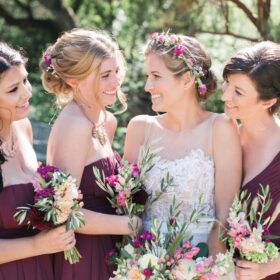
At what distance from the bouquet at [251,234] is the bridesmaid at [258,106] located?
293 millimetres

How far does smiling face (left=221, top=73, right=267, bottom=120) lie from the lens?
3.70 m

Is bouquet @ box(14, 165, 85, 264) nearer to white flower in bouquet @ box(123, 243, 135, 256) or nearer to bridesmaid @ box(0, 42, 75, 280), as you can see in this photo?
bridesmaid @ box(0, 42, 75, 280)


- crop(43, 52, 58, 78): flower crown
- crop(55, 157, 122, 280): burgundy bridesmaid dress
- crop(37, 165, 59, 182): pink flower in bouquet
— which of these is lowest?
crop(55, 157, 122, 280): burgundy bridesmaid dress

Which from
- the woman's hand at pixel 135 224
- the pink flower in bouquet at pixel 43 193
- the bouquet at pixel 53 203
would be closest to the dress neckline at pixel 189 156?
the woman's hand at pixel 135 224

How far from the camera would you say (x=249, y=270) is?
3418mm

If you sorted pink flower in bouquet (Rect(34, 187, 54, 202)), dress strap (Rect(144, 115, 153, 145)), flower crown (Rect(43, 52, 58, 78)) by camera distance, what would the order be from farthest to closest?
dress strap (Rect(144, 115, 153, 145))
flower crown (Rect(43, 52, 58, 78))
pink flower in bouquet (Rect(34, 187, 54, 202))

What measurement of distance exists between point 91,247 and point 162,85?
1032mm

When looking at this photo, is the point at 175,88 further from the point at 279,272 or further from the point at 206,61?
the point at 279,272

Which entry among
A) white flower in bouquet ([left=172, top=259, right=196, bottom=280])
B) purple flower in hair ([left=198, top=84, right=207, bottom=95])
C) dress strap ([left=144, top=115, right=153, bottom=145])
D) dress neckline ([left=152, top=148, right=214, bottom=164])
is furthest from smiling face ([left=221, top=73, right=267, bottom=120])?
white flower in bouquet ([left=172, top=259, right=196, bottom=280])

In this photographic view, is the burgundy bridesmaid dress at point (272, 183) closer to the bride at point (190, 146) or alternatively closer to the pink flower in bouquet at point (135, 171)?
the bride at point (190, 146)

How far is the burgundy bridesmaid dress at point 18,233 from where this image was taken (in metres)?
3.50

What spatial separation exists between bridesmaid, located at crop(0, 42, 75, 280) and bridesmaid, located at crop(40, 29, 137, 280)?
16 cm

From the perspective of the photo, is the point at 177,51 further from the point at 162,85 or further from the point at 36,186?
the point at 36,186

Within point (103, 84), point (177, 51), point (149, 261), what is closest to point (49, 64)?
point (103, 84)
